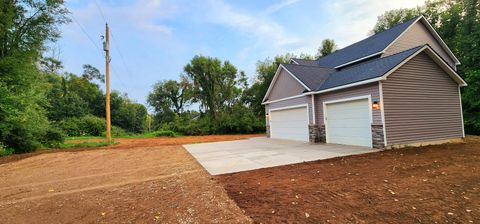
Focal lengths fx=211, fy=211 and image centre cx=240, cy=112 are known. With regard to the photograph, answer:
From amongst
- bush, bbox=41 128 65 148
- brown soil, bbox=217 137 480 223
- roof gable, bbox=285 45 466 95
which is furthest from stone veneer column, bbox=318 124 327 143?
bush, bbox=41 128 65 148

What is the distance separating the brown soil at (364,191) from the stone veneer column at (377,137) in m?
1.71

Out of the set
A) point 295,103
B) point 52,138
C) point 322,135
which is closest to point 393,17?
point 295,103

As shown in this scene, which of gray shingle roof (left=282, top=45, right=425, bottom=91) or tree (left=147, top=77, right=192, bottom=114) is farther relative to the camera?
tree (left=147, top=77, right=192, bottom=114)

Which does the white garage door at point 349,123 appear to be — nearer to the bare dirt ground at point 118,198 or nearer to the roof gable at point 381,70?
the roof gable at point 381,70

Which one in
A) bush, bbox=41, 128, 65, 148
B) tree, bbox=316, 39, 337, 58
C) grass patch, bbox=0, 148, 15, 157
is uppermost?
tree, bbox=316, 39, 337, 58

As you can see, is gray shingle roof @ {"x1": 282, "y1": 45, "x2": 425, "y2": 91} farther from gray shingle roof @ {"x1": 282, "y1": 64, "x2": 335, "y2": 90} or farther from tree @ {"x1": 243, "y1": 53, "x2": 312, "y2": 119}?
tree @ {"x1": 243, "y1": 53, "x2": 312, "y2": 119}

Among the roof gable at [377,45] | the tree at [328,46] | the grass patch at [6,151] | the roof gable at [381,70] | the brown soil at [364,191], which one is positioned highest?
the tree at [328,46]

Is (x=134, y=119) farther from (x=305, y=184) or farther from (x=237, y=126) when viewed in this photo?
(x=305, y=184)

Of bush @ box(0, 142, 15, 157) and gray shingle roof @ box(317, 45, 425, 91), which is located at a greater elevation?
gray shingle roof @ box(317, 45, 425, 91)

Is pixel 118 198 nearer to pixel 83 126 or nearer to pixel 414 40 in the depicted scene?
pixel 414 40

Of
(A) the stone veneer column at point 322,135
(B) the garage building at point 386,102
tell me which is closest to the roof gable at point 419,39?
(B) the garage building at point 386,102

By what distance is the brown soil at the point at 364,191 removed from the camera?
8.85ft

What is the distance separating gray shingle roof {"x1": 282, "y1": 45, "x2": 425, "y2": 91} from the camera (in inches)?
307

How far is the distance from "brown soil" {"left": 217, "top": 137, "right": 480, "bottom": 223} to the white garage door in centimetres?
251
